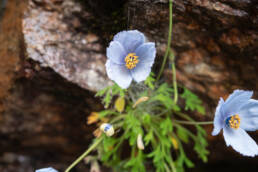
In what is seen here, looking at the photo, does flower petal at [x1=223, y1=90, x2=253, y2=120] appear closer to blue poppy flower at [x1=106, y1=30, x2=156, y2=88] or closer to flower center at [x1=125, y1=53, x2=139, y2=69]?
blue poppy flower at [x1=106, y1=30, x2=156, y2=88]

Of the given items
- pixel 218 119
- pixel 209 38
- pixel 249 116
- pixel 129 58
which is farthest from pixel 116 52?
pixel 249 116

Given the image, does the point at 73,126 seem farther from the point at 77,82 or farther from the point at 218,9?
the point at 218,9

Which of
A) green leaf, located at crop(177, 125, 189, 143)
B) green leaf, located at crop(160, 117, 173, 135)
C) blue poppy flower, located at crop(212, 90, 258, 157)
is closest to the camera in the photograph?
blue poppy flower, located at crop(212, 90, 258, 157)

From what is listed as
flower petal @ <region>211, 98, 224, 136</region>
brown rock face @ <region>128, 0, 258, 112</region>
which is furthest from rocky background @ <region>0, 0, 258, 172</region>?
flower petal @ <region>211, 98, 224, 136</region>

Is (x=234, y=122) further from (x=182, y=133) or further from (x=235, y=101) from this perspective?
(x=182, y=133)

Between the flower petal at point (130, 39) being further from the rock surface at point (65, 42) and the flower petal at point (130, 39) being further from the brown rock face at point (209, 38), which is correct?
the rock surface at point (65, 42)

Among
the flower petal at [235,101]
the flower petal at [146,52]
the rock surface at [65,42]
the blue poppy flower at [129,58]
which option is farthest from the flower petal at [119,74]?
the flower petal at [235,101]
